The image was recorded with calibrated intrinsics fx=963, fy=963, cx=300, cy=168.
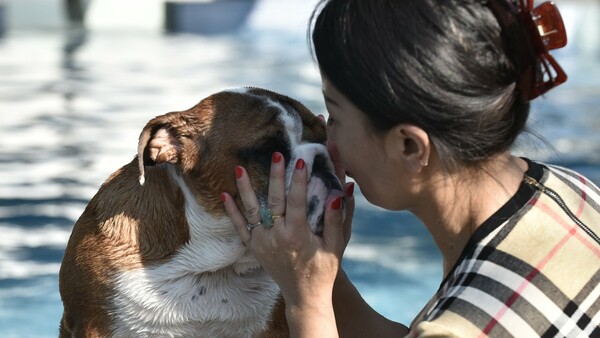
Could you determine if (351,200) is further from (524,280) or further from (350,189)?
(524,280)

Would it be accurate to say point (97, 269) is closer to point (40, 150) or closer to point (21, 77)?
point (40, 150)

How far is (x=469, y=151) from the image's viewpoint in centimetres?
215

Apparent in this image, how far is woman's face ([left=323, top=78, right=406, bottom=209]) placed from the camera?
220cm

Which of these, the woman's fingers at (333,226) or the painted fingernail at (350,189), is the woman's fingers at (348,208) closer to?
the painted fingernail at (350,189)

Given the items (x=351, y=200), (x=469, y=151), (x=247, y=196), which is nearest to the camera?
(x=469, y=151)

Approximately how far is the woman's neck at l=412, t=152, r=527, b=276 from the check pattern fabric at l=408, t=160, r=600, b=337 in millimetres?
39

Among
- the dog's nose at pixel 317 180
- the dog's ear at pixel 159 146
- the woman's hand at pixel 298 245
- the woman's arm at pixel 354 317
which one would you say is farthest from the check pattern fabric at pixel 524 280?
the dog's ear at pixel 159 146

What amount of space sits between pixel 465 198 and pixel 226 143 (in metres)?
0.79

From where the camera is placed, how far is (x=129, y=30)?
1387cm

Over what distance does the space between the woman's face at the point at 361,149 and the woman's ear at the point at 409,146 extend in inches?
1.1

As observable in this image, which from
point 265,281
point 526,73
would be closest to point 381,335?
point 265,281

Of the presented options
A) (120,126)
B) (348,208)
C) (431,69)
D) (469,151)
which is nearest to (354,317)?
(348,208)

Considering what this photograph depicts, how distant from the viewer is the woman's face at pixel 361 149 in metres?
2.20

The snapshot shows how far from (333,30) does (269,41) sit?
1128cm
